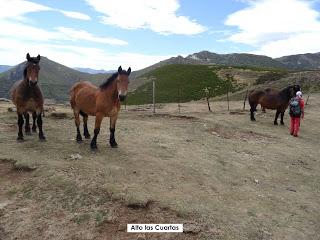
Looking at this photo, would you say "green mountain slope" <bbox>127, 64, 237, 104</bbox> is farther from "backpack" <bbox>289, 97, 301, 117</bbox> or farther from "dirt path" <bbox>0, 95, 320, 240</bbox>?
"dirt path" <bbox>0, 95, 320, 240</bbox>

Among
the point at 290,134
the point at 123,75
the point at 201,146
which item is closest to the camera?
the point at 123,75

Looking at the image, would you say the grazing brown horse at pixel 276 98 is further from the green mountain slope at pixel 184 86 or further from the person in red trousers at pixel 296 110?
the green mountain slope at pixel 184 86

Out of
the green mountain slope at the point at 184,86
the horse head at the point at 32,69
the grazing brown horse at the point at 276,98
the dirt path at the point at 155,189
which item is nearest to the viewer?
the dirt path at the point at 155,189

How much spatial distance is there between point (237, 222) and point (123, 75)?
233 inches

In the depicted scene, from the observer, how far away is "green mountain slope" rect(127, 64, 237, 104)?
69.0 m

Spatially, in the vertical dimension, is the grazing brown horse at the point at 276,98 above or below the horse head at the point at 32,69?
below

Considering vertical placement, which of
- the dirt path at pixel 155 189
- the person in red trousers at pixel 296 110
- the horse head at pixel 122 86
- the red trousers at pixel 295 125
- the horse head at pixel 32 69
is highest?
the horse head at pixel 32 69

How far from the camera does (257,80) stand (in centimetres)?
6712

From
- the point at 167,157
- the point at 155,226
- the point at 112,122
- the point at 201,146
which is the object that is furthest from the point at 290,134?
the point at 155,226

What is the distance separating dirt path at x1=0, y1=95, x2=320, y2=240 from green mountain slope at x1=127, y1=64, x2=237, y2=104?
150 ft

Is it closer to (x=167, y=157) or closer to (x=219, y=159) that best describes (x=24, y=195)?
(x=167, y=157)

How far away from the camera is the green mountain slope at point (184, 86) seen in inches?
2717

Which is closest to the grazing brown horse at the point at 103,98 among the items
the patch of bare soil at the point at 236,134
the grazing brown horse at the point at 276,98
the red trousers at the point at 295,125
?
the patch of bare soil at the point at 236,134

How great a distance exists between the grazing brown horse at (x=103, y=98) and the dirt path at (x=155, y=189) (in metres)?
1.20
